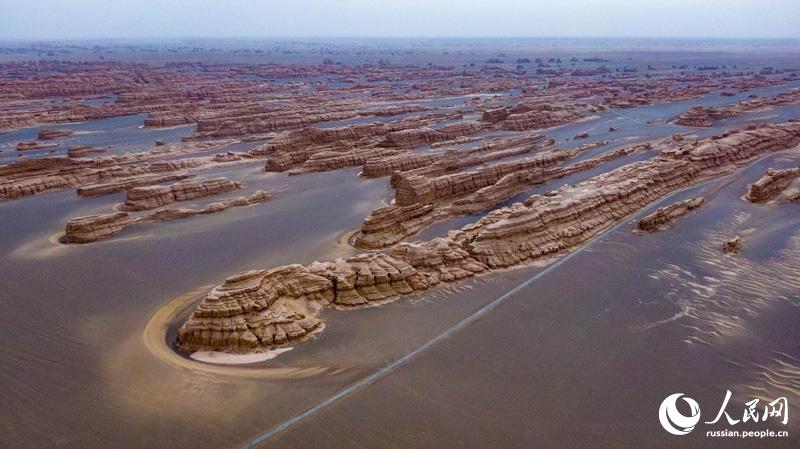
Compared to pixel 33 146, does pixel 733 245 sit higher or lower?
higher

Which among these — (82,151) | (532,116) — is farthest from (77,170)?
(532,116)

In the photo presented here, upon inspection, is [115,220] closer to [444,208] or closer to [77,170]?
[77,170]

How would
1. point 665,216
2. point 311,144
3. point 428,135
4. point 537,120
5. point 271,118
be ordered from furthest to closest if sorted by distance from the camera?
point 271,118
point 537,120
point 428,135
point 311,144
point 665,216

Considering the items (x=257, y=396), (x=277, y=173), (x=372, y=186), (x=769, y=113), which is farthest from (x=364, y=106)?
(x=257, y=396)

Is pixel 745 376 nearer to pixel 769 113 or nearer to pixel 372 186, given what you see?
pixel 372 186

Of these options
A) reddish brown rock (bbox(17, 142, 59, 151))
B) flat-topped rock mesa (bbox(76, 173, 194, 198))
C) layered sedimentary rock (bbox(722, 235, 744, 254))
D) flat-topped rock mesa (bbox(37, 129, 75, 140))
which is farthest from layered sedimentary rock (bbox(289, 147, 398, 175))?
flat-topped rock mesa (bbox(37, 129, 75, 140))

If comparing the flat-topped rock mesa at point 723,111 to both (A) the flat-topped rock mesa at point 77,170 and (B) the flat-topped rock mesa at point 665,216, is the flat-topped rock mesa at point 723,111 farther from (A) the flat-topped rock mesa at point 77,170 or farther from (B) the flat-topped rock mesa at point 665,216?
(A) the flat-topped rock mesa at point 77,170

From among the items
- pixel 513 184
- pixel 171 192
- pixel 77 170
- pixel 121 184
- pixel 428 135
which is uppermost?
pixel 513 184

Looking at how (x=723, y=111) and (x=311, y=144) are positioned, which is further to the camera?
(x=723, y=111)
